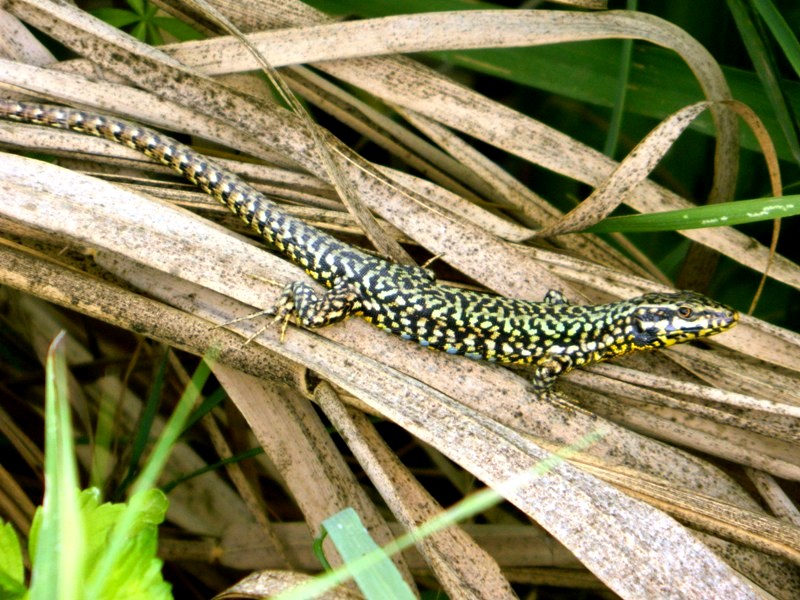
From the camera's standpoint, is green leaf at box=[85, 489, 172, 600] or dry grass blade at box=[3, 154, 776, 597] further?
dry grass blade at box=[3, 154, 776, 597]

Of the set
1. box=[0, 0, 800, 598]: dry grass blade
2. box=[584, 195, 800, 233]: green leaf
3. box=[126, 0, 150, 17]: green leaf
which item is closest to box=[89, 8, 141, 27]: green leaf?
box=[126, 0, 150, 17]: green leaf

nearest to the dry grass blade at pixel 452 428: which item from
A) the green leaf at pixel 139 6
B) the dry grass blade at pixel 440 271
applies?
the dry grass blade at pixel 440 271

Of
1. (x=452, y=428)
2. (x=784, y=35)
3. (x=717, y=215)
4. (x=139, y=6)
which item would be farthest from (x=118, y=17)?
(x=784, y=35)

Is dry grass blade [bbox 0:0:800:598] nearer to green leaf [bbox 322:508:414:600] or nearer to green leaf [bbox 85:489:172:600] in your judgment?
green leaf [bbox 322:508:414:600]

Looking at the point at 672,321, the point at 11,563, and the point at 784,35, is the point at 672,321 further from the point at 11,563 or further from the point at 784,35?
the point at 11,563

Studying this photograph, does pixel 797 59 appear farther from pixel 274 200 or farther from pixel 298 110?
pixel 274 200

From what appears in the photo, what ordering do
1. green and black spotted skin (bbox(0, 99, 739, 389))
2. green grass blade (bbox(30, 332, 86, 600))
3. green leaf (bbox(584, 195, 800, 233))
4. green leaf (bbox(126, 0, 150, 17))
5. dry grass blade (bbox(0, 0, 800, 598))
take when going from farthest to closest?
green leaf (bbox(126, 0, 150, 17)) → green and black spotted skin (bbox(0, 99, 739, 389)) → green leaf (bbox(584, 195, 800, 233)) → dry grass blade (bbox(0, 0, 800, 598)) → green grass blade (bbox(30, 332, 86, 600))
